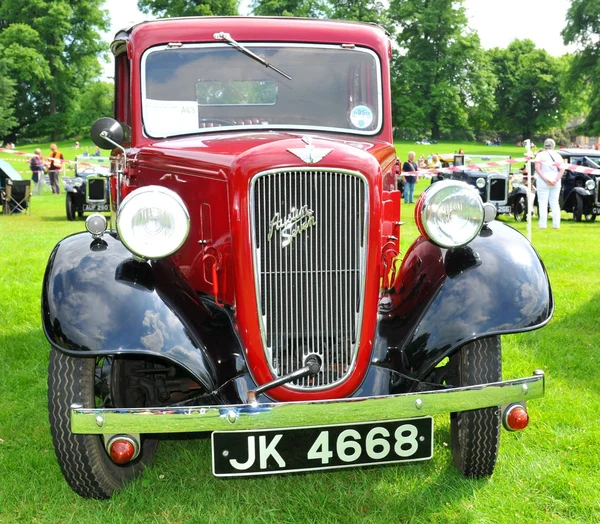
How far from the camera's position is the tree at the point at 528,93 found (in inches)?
2709

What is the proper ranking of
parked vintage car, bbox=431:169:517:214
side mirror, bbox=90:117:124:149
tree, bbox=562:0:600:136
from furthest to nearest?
tree, bbox=562:0:600:136 < parked vintage car, bbox=431:169:517:214 < side mirror, bbox=90:117:124:149

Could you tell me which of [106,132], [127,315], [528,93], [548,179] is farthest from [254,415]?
[528,93]

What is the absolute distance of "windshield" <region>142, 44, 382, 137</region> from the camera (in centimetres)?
399

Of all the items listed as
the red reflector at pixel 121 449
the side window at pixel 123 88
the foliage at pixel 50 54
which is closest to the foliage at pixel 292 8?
the foliage at pixel 50 54

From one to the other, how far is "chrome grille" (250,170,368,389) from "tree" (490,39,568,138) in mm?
69855

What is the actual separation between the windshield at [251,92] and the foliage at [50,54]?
179ft

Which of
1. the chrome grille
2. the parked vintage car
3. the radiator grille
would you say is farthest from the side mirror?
the radiator grille

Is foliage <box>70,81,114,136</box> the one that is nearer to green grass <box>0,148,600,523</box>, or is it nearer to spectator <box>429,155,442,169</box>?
spectator <box>429,155,442,169</box>

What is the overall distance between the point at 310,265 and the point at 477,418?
1.05m

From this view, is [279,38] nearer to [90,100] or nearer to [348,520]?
[348,520]

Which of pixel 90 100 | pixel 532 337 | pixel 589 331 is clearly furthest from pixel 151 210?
pixel 90 100

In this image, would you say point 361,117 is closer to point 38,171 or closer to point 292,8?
point 38,171

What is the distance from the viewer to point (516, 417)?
2971 millimetres

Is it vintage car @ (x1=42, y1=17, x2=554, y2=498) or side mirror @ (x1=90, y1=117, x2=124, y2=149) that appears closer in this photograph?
vintage car @ (x1=42, y1=17, x2=554, y2=498)
